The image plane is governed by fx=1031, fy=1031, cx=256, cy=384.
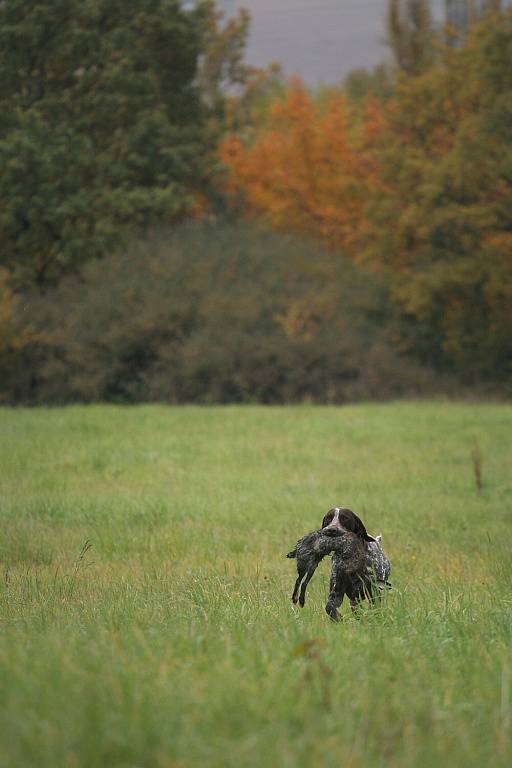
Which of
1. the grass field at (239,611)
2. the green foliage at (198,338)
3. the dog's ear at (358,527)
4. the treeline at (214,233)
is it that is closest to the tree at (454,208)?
the treeline at (214,233)

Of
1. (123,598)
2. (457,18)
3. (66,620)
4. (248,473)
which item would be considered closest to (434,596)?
(123,598)

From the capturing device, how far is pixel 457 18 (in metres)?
44.2

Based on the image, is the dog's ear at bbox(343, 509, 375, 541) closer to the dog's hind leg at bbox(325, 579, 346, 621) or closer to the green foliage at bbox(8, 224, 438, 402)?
the dog's hind leg at bbox(325, 579, 346, 621)

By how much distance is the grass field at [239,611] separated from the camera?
3666 millimetres

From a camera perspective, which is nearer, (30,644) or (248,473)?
(30,644)

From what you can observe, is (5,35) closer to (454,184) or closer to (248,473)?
(454,184)

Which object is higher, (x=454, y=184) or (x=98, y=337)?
(x=454, y=184)

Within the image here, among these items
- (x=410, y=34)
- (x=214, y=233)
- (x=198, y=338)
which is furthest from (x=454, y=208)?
(x=410, y=34)

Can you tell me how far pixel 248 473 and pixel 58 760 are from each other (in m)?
12.0

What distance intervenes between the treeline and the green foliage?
0.07m

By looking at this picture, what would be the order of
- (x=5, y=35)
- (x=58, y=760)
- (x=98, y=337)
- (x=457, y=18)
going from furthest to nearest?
(x=457, y=18) → (x=5, y=35) → (x=98, y=337) → (x=58, y=760)

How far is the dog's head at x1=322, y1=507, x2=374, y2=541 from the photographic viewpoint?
20.1 ft

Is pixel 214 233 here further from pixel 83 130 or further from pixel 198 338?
pixel 198 338

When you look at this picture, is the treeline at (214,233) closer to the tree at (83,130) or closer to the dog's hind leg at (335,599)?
the tree at (83,130)
